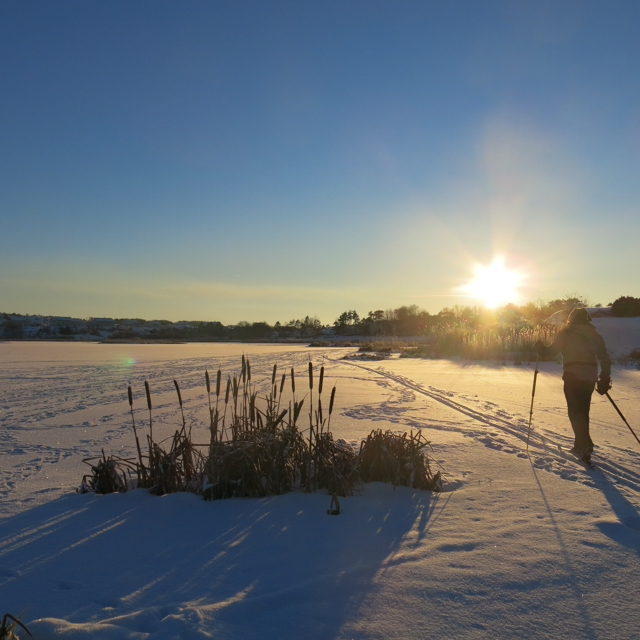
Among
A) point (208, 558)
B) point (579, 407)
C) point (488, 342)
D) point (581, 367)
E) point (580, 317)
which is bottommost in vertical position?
point (208, 558)

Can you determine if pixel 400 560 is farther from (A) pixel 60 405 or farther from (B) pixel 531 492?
(A) pixel 60 405

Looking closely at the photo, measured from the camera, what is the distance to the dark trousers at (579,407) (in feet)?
15.9

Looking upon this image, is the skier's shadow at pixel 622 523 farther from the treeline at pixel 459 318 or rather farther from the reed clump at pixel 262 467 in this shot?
the treeline at pixel 459 318

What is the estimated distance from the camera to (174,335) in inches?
2307

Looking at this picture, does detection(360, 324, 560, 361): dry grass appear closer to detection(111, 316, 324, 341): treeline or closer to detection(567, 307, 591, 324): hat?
detection(567, 307, 591, 324): hat

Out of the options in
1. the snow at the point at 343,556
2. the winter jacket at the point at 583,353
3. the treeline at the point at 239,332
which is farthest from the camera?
the treeline at the point at 239,332

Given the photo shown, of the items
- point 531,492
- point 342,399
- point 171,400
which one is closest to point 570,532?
point 531,492

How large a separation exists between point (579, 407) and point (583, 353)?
24.3 inches

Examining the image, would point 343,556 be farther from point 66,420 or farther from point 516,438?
point 66,420

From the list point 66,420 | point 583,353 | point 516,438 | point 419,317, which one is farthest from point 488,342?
point 419,317

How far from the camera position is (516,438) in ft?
18.4

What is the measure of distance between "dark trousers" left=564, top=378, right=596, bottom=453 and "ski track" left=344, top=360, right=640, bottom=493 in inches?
8.8

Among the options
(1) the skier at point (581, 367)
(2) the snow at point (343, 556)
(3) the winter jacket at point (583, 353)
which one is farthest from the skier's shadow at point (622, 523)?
(3) the winter jacket at point (583, 353)

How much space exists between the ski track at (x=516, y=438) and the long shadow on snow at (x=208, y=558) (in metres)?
1.79
